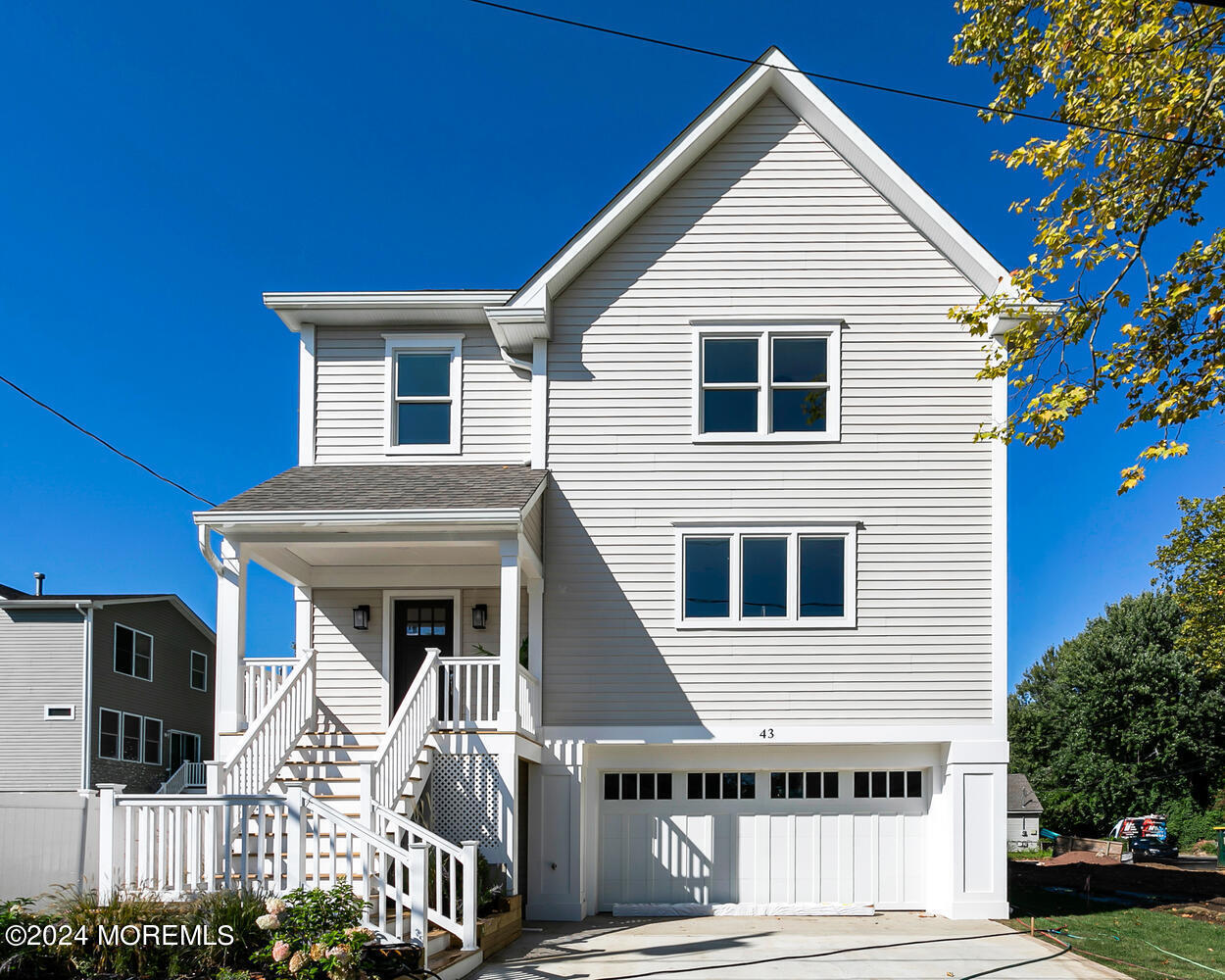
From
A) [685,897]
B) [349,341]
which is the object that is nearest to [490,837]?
[685,897]

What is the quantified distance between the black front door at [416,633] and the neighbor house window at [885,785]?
18.4 ft

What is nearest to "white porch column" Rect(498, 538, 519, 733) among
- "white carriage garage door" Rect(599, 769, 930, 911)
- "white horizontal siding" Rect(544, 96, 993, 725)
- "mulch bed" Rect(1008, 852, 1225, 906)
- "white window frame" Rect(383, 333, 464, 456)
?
"white horizontal siding" Rect(544, 96, 993, 725)

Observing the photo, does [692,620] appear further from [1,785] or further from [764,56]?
[1,785]

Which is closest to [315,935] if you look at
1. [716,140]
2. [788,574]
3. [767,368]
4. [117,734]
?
[788,574]

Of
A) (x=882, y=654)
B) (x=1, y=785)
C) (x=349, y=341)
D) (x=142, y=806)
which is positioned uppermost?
(x=349, y=341)

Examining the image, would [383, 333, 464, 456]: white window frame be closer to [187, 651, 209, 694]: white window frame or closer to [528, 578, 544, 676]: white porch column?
[528, 578, 544, 676]: white porch column

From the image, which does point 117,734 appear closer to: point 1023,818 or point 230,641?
point 230,641

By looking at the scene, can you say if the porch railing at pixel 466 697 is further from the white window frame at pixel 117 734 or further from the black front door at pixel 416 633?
the white window frame at pixel 117 734

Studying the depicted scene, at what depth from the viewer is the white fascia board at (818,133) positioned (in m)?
13.9

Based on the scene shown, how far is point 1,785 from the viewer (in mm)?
24891

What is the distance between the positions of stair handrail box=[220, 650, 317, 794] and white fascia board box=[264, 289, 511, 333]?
464 centimetres

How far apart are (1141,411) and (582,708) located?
7.16 metres

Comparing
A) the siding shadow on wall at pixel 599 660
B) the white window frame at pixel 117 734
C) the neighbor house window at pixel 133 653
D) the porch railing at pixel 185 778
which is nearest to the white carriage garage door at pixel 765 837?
the siding shadow on wall at pixel 599 660

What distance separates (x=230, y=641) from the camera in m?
12.2
